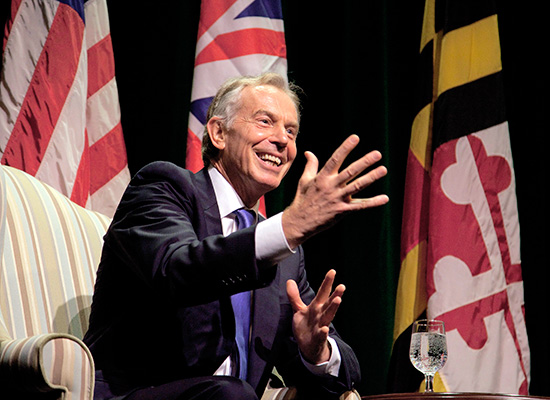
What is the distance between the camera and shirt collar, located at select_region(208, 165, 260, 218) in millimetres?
1682

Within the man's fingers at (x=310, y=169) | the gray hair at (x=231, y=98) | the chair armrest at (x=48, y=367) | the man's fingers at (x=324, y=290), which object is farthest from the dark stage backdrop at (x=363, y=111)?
the chair armrest at (x=48, y=367)

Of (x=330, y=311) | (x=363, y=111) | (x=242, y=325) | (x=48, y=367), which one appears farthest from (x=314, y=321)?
(x=363, y=111)

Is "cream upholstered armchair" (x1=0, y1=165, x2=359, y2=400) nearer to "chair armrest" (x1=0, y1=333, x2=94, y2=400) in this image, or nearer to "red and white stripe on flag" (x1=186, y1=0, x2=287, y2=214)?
"chair armrest" (x1=0, y1=333, x2=94, y2=400)

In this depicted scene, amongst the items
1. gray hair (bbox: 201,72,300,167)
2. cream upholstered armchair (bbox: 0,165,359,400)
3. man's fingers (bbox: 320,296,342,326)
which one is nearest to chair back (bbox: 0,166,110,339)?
cream upholstered armchair (bbox: 0,165,359,400)

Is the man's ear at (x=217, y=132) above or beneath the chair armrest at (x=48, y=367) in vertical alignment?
above

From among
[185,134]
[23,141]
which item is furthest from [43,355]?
[185,134]

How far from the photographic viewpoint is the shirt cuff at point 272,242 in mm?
1207

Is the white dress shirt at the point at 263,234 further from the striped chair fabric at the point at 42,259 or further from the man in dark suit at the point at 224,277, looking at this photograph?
the striped chair fabric at the point at 42,259

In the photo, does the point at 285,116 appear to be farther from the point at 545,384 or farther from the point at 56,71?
the point at 545,384

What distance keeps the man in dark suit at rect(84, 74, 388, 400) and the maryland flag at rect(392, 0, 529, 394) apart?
1119 millimetres

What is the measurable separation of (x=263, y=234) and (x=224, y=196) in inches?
19.5

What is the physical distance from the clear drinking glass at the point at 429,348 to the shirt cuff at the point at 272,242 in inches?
25.9

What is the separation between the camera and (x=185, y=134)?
3.28m

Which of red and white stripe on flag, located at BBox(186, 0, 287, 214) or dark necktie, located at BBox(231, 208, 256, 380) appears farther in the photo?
red and white stripe on flag, located at BBox(186, 0, 287, 214)
